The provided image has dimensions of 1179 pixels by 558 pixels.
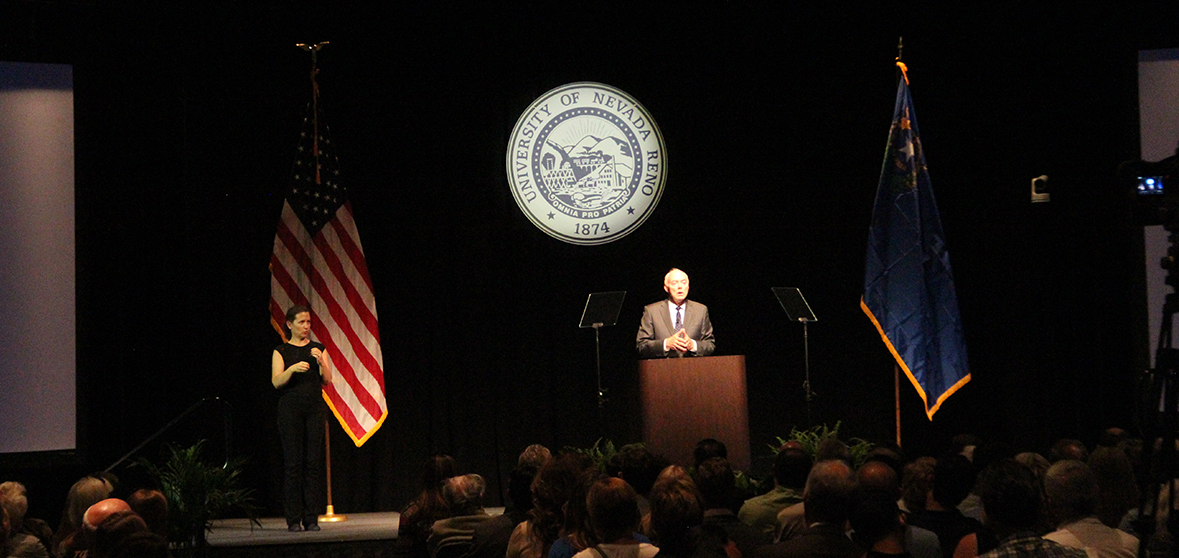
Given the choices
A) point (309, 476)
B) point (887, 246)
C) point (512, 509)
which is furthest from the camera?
point (887, 246)

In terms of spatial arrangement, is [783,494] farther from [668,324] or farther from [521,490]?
[668,324]

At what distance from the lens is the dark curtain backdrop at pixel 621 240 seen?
8469 mm

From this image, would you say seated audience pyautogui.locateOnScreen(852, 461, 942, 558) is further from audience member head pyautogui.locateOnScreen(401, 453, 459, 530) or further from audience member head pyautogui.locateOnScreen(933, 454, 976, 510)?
audience member head pyautogui.locateOnScreen(401, 453, 459, 530)

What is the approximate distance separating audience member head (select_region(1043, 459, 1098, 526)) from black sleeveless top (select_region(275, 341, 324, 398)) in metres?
Result: 5.01

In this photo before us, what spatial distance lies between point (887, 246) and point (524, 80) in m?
2.90

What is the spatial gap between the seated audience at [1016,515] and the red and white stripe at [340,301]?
572cm

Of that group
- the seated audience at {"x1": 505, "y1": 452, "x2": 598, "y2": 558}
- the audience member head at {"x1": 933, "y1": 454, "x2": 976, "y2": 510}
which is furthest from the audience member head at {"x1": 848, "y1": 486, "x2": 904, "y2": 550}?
the seated audience at {"x1": 505, "y1": 452, "x2": 598, "y2": 558}

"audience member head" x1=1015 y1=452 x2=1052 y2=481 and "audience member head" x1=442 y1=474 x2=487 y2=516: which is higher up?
"audience member head" x1=1015 y1=452 x2=1052 y2=481

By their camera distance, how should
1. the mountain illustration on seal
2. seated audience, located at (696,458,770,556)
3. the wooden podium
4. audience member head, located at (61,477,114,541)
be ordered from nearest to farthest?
seated audience, located at (696,458,770,556) → audience member head, located at (61,477,114,541) → the wooden podium → the mountain illustration on seal

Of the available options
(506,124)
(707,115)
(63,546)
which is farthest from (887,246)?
(63,546)

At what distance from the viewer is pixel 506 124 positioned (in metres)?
8.89

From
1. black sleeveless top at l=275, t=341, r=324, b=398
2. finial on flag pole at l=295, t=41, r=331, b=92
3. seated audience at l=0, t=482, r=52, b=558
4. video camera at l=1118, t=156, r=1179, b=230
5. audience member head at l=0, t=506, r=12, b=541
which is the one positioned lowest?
seated audience at l=0, t=482, r=52, b=558

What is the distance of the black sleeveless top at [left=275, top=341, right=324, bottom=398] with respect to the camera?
7402mm

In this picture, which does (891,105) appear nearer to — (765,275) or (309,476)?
(765,275)
